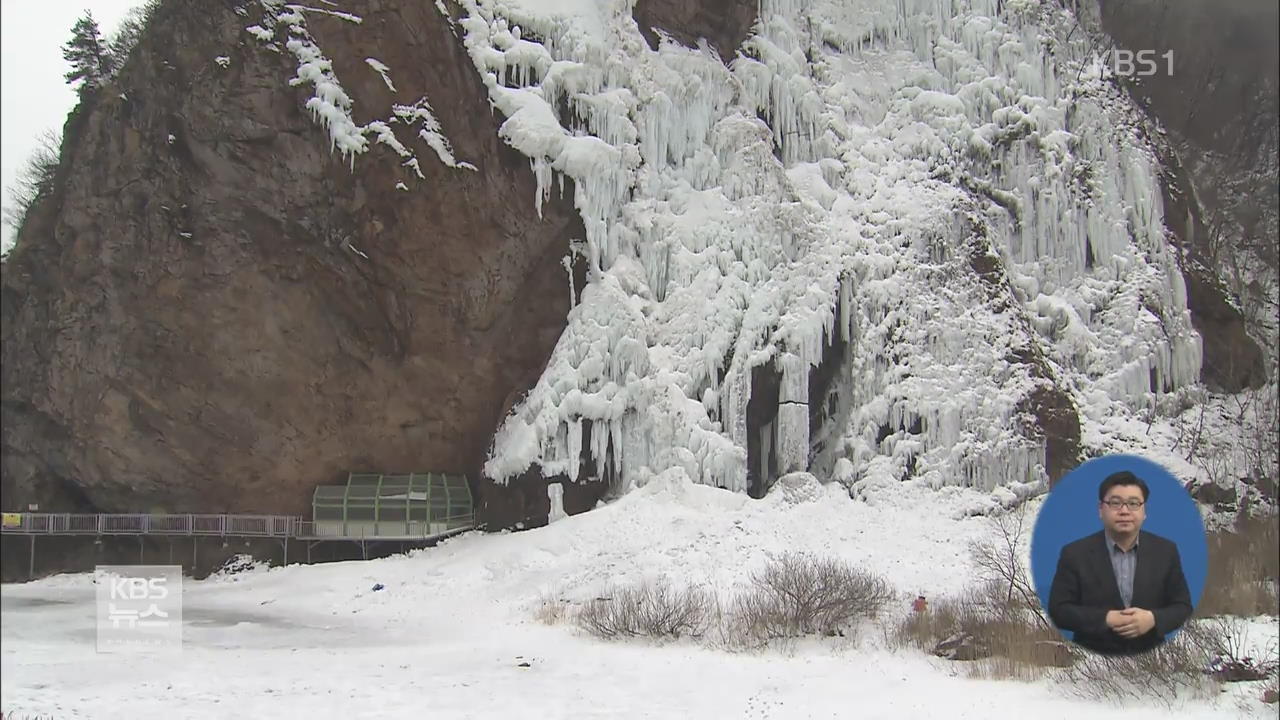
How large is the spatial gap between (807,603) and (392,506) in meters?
15.0

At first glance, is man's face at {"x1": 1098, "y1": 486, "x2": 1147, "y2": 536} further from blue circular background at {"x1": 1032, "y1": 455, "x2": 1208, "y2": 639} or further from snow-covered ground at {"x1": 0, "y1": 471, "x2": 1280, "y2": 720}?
snow-covered ground at {"x1": 0, "y1": 471, "x2": 1280, "y2": 720}

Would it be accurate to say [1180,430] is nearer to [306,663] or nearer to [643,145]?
[643,145]

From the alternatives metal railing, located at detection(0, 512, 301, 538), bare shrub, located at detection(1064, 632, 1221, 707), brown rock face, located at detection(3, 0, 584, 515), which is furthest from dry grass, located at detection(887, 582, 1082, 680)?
metal railing, located at detection(0, 512, 301, 538)

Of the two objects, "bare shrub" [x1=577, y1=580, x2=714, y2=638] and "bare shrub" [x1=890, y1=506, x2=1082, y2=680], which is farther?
"bare shrub" [x1=577, y1=580, x2=714, y2=638]

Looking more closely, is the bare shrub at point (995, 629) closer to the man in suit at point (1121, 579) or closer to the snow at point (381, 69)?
the man in suit at point (1121, 579)

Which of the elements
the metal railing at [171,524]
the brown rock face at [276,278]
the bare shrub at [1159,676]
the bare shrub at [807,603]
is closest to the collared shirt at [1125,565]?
the bare shrub at [1159,676]

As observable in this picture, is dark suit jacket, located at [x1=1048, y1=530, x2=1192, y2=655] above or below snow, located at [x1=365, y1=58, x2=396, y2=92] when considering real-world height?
below

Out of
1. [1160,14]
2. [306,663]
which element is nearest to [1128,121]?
[1160,14]

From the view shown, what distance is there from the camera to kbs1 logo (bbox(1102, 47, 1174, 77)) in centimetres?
1603

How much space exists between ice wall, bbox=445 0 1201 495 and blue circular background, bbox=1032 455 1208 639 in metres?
18.7

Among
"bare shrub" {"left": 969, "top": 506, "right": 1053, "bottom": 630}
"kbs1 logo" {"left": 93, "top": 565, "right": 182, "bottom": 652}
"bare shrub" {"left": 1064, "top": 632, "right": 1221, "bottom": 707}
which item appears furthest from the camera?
"bare shrub" {"left": 969, "top": 506, "right": 1053, "bottom": 630}

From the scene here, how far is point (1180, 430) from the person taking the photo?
81.8 feet

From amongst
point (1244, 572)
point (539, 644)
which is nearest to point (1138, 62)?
point (1244, 572)

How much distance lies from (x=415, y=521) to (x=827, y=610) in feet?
47.2
